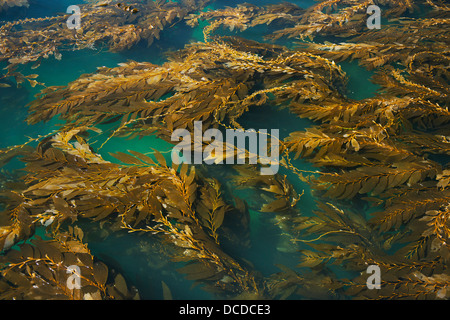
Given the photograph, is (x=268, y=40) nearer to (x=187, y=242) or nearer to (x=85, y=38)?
(x=85, y=38)

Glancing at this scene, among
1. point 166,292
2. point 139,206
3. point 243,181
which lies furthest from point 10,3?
point 166,292

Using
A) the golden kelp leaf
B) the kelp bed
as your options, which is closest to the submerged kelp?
the kelp bed

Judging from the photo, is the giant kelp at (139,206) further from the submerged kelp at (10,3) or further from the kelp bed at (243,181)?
the submerged kelp at (10,3)

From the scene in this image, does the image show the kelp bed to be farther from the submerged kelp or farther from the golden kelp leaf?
the submerged kelp

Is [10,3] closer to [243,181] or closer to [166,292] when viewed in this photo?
[243,181]

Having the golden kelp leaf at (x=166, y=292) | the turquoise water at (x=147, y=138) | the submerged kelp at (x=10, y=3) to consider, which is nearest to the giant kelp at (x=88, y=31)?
the turquoise water at (x=147, y=138)

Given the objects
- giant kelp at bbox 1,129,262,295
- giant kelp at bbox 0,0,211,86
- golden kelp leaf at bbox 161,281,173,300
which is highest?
giant kelp at bbox 0,0,211,86
